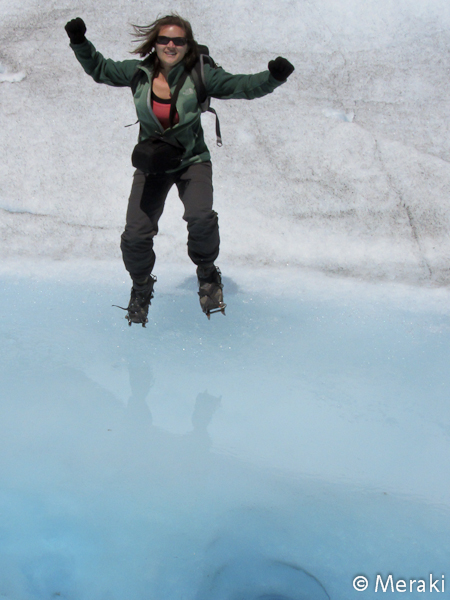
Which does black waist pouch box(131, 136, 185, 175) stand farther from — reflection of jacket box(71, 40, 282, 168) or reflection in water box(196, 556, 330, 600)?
reflection in water box(196, 556, 330, 600)

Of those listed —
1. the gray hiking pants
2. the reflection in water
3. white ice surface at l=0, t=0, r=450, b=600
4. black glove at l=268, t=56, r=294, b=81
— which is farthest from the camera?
the gray hiking pants

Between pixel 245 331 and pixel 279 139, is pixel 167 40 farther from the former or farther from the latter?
pixel 279 139

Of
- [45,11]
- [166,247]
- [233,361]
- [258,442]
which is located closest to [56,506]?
[258,442]

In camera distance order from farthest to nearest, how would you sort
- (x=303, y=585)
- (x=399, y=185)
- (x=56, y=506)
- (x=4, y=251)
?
(x=399, y=185)
(x=4, y=251)
(x=56, y=506)
(x=303, y=585)

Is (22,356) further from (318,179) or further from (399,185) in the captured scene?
(399,185)

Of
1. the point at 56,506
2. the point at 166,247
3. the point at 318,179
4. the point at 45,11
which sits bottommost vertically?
the point at 56,506

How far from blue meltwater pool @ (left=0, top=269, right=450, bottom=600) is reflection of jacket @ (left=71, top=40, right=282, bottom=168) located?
1206mm

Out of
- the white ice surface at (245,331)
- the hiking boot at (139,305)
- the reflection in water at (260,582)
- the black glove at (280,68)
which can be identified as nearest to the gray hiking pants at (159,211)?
the hiking boot at (139,305)

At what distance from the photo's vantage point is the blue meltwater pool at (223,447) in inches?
84.8

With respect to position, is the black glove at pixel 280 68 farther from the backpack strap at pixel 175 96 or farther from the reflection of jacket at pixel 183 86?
the backpack strap at pixel 175 96

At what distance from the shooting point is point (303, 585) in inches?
83.0

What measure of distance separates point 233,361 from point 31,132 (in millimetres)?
3028

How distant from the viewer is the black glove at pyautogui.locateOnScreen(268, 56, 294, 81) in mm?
2746

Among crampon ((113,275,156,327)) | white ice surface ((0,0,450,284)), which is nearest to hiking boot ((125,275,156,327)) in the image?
crampon ((113,275,156,327))
